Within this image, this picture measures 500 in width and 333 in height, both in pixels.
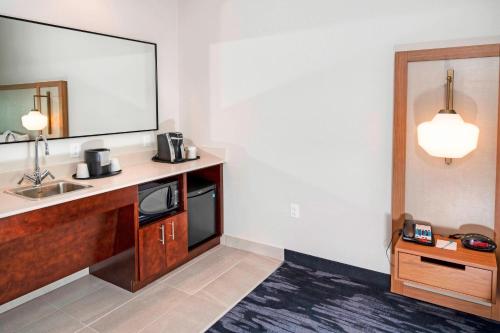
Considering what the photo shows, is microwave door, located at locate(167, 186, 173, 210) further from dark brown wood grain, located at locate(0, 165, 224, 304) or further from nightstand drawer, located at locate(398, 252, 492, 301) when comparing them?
nightstand drawer, located at locate(398, 252, 492, 301)

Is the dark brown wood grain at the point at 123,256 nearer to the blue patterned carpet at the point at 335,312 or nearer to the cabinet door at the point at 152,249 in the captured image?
the cabinet door at the point at 152,249

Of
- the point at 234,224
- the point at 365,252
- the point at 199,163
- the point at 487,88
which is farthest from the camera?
the point at 234,224

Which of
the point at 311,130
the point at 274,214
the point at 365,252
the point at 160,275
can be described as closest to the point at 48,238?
the point at 160,275

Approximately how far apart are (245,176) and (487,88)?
1.86 m

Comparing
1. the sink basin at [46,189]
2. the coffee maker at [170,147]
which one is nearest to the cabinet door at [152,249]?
the sink basin at [46,189]

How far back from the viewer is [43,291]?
8.80 ft

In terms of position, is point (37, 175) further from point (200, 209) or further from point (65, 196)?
point (200, 209)

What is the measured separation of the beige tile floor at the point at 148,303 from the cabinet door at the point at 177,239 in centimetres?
12

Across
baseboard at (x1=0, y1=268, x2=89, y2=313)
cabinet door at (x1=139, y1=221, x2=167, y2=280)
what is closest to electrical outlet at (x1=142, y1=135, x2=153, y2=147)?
cabinet door at (x1=139, y1=221, x2=167, y2=280)

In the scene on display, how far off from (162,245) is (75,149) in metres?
0.93

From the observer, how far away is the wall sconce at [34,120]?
2477 millimetres

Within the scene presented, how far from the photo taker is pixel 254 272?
299 cm

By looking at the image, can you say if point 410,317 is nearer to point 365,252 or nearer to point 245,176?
point 365,252

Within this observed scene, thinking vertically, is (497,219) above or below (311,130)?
below
